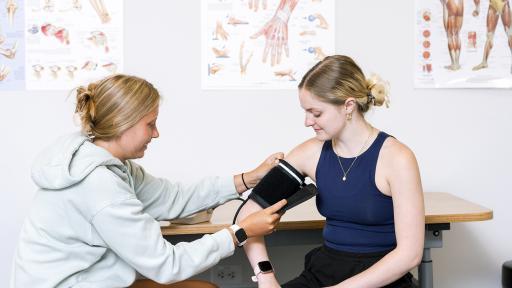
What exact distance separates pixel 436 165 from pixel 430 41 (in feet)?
1.86

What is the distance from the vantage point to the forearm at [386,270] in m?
1.43

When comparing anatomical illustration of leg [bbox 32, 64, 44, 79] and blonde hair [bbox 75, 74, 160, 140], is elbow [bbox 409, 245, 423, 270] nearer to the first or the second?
blonde hair [bbox 75, 74, 160, 140]

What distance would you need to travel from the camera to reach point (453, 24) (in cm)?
249

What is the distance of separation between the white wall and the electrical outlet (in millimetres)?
446

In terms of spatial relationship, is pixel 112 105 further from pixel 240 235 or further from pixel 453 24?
pixel 453 24

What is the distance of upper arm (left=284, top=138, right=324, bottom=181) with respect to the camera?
1.69 m

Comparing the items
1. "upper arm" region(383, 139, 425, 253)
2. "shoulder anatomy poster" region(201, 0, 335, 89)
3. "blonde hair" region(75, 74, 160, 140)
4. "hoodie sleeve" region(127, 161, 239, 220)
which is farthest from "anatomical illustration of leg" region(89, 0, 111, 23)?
"upper arm" region(383, 139, 425, 253)

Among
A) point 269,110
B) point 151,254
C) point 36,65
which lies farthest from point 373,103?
point 36,65

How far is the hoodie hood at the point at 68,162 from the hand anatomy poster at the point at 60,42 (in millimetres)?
981

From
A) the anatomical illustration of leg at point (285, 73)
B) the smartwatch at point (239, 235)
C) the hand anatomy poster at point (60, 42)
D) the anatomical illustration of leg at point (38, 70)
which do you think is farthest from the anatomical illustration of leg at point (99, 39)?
the smartwatch at point (239, 235)

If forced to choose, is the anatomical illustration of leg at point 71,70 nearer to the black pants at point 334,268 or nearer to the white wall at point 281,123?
the white wall at point 281,123

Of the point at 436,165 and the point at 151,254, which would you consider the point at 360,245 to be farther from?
the point at 436,165

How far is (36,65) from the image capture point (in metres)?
2.33

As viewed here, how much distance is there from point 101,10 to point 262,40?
2.28 feet
